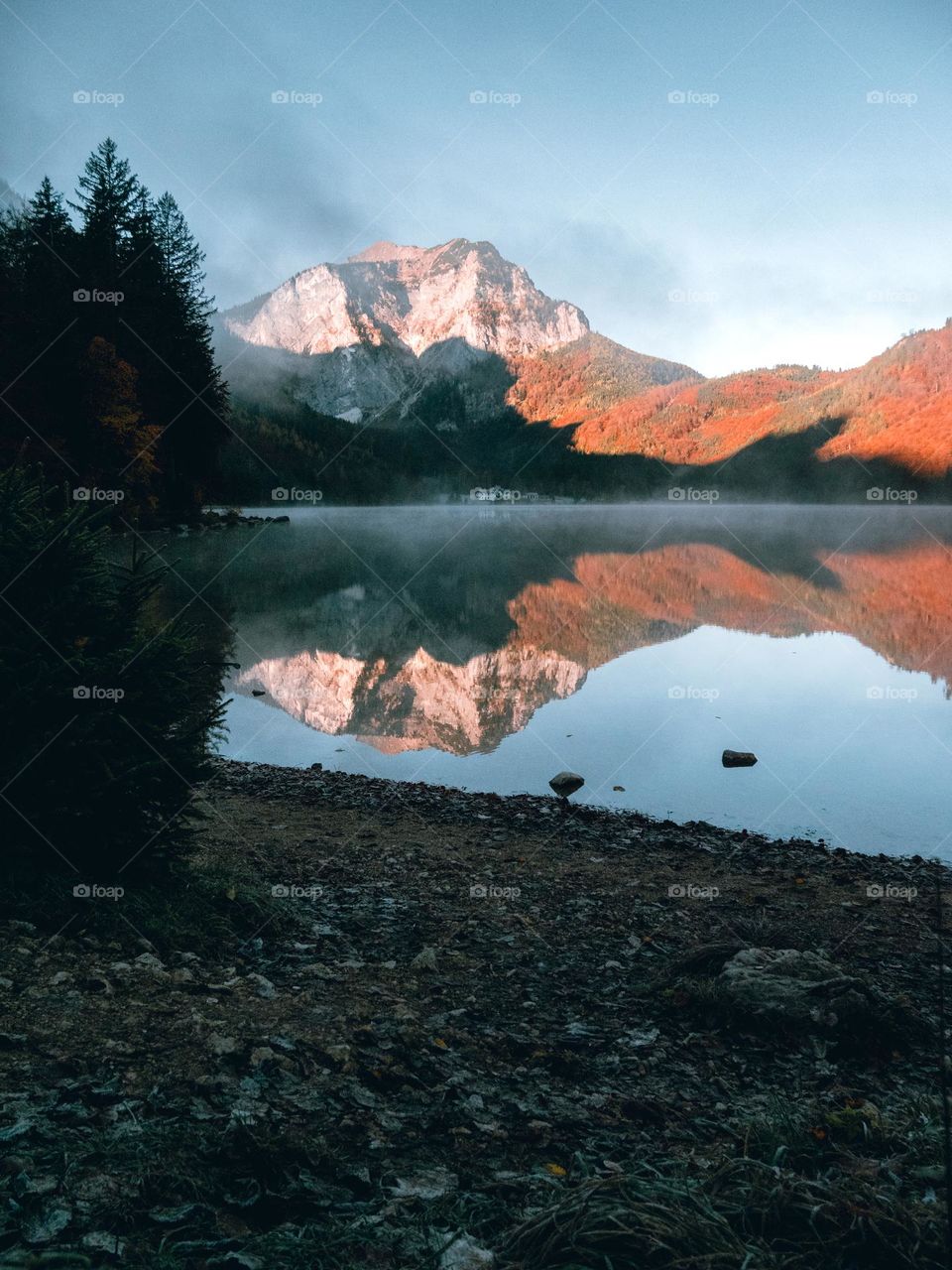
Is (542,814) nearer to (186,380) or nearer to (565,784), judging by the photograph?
(565,784)

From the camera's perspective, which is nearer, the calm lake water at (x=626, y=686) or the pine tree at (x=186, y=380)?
the calm lake water at (x=626, y=686)

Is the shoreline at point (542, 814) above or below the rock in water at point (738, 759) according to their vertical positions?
below

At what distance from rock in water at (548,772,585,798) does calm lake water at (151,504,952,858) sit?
0.85 feet

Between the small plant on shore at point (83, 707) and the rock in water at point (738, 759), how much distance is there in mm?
11271

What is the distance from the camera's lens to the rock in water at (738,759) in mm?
15484

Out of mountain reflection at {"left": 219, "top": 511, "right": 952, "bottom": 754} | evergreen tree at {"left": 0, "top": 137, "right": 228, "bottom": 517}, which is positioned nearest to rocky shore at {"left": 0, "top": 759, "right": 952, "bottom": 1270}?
mountain reflection at {"left": 219, "top": 511, "right": 952, "bottom": 754}

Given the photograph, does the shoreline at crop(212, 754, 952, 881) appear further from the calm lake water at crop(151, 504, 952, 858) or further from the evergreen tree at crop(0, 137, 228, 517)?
the evergreen tree at crop(0, 137, 228, 517)

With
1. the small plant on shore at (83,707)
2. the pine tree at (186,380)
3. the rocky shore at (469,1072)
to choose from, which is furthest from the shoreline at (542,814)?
the pine tree at (186,380)

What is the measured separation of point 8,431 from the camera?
4294 cm

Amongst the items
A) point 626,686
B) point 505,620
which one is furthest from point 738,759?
point 505,620

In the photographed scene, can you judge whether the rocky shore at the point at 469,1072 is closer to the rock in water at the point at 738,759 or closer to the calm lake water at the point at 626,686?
the calm lake water at the point at 626,686

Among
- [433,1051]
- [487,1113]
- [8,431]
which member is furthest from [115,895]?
[8,431]

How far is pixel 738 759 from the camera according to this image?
15.5 meters

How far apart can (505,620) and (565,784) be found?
768 inches
